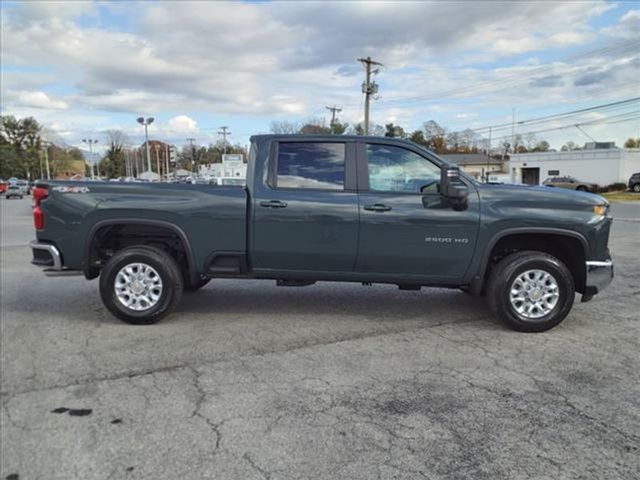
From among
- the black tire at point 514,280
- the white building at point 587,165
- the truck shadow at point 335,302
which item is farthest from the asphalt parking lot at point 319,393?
the white building at point 587,165

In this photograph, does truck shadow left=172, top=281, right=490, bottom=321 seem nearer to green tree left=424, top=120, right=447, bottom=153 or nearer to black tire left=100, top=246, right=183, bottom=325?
black tire left=100, top=246, right=183, bottom=325

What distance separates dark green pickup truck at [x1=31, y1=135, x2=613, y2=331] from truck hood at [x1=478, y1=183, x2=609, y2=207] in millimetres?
14

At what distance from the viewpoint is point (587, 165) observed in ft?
164

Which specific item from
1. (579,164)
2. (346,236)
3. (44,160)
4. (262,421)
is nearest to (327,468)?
(262,421)

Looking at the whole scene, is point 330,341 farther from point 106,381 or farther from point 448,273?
point 106,381

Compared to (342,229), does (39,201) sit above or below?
above

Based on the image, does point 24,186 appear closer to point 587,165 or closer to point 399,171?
point 587,165

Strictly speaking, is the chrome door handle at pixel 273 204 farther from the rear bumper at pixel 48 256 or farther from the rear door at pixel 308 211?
the rear bumper at pixel 48 256

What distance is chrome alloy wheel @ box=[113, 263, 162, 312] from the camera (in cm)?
518

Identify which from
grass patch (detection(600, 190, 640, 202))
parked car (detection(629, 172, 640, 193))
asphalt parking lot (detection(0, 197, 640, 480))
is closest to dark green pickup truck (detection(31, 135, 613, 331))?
asphalt parking lot (detection(0, 197, 640, 480))

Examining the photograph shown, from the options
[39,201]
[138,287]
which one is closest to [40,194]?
[39,201]

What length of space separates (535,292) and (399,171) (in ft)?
5.85

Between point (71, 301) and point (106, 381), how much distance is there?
9.38 ft

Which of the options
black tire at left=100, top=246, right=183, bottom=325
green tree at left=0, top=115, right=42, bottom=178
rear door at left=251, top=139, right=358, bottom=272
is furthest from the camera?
green tree at left=0, top=115, right=42, bottom=178
